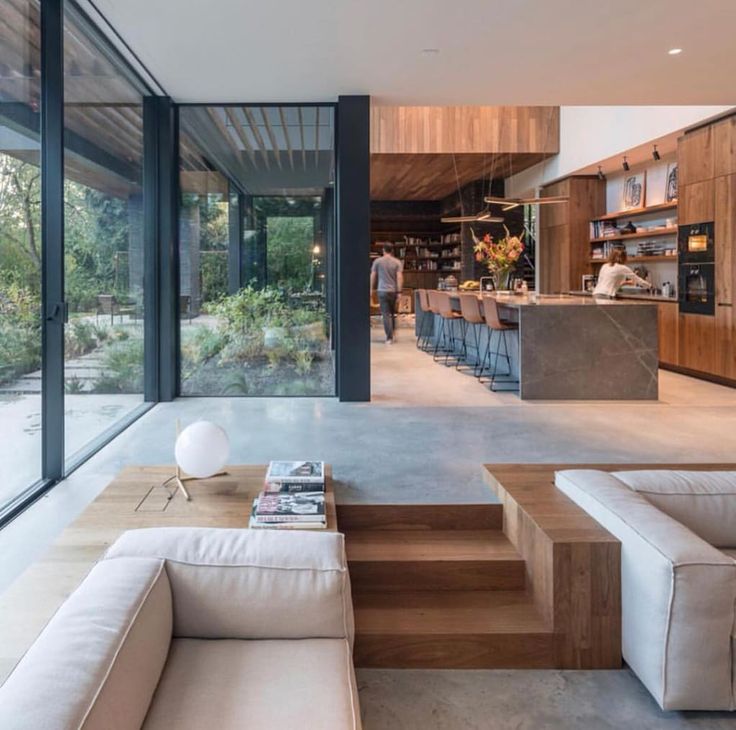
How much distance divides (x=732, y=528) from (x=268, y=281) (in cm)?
479

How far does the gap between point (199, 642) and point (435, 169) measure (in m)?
10.8

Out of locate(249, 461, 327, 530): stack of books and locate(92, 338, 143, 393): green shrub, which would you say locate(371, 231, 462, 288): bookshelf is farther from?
locate(249, 461, 327, 530): stack of books

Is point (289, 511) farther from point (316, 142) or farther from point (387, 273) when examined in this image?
point (387, 273)

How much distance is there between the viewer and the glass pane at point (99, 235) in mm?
4141

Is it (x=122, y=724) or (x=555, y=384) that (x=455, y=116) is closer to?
(x=555, y=384)

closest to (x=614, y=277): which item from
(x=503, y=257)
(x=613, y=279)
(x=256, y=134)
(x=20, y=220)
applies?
(x=613, y=279)

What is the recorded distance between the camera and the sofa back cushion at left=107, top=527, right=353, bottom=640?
1.94 meters

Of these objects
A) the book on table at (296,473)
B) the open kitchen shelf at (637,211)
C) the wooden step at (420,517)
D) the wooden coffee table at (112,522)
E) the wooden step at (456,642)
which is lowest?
the wooden step at (456,642)

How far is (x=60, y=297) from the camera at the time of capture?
3.75 metres

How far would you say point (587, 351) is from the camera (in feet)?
21.6

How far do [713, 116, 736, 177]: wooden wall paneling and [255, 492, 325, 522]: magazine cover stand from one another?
244 inches

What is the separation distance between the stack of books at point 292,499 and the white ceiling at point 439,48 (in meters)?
2.84

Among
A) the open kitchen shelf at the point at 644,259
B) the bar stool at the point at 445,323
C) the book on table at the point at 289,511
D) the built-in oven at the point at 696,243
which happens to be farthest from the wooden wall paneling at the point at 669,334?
the book on table at the point at 289,511

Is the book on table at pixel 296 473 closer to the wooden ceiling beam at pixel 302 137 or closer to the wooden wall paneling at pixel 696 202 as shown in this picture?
the wooden ceiling beam at pixel 302 137
